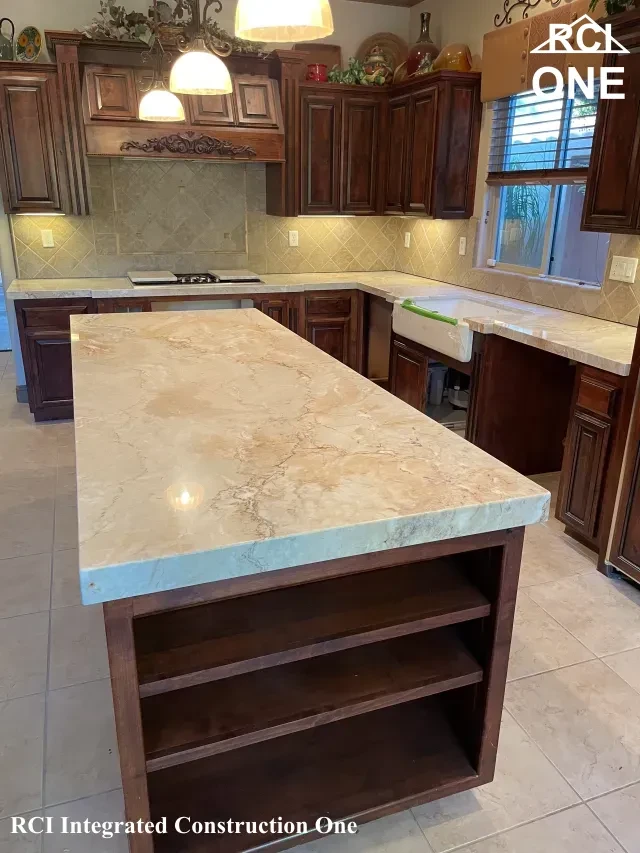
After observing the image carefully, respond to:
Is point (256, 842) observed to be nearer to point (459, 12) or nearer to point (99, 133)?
point (99, 133)

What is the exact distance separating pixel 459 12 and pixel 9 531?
414 centimetres

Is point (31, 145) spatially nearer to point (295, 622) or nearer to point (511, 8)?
point (511, 8)

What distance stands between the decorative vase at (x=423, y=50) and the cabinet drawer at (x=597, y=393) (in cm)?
276

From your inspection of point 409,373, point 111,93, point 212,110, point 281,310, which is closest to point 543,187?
point 409,373

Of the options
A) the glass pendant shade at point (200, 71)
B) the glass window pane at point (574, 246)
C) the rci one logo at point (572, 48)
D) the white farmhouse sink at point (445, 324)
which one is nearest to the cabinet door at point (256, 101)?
the white farmhouse sink at point (445, 324)

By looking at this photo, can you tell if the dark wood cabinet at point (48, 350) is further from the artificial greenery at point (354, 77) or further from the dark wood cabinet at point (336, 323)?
the artificial greenery at point (354, 77)

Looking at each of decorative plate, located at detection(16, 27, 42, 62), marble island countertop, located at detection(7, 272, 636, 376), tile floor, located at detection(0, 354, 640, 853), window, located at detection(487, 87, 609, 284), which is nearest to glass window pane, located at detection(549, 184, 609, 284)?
window, located at detection(487, 87, 609, 284)

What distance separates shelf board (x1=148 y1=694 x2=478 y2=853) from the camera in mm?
1448

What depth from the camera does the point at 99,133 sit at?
399 cm

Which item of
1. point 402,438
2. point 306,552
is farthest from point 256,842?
point 402,438

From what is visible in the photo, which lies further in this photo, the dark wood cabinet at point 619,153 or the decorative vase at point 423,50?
the decorative vase at point 423,50

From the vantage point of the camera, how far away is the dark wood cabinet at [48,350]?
4133mm

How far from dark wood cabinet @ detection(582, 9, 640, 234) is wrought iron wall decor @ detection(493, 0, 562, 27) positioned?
1047 mm

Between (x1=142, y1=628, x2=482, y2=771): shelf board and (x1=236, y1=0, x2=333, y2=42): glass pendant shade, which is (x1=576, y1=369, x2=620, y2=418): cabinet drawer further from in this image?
(x1=236, y1=0, x2=333, y2=42): glass pendant shade
